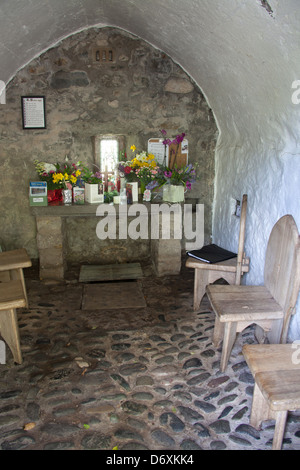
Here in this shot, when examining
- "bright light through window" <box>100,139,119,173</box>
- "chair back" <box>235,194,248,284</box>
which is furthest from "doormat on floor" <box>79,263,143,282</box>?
"chair back" <box>235,194,248,284</box>

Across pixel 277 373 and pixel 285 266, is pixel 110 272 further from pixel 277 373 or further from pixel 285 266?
pixel 277 373

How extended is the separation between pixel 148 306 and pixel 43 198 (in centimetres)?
174

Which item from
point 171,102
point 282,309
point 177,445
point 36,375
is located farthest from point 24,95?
point 177,445

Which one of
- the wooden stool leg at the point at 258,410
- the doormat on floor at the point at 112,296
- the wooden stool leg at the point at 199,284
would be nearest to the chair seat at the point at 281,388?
the wooden stool leg at the point at 258,410

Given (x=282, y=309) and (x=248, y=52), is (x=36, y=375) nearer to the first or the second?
(x=282, y=309)

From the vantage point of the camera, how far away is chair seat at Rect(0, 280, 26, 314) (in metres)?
2.97

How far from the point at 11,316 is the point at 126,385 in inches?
40.0

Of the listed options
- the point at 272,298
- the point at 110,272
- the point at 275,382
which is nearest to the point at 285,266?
the point at 272,298

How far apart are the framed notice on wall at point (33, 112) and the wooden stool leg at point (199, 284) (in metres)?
2.64

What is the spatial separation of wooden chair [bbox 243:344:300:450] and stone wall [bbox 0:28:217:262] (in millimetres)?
3255

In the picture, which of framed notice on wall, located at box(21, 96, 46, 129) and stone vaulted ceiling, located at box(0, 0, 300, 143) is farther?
framed notice on wall, located at box(21, 96, 46, 129)

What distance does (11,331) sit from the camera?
3.09m

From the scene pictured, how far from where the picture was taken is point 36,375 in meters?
3.03

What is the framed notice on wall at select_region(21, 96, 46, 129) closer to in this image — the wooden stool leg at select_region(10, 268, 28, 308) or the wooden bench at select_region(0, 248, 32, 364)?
the wooden stool leg at select_region(10, 268, 28, 308)
